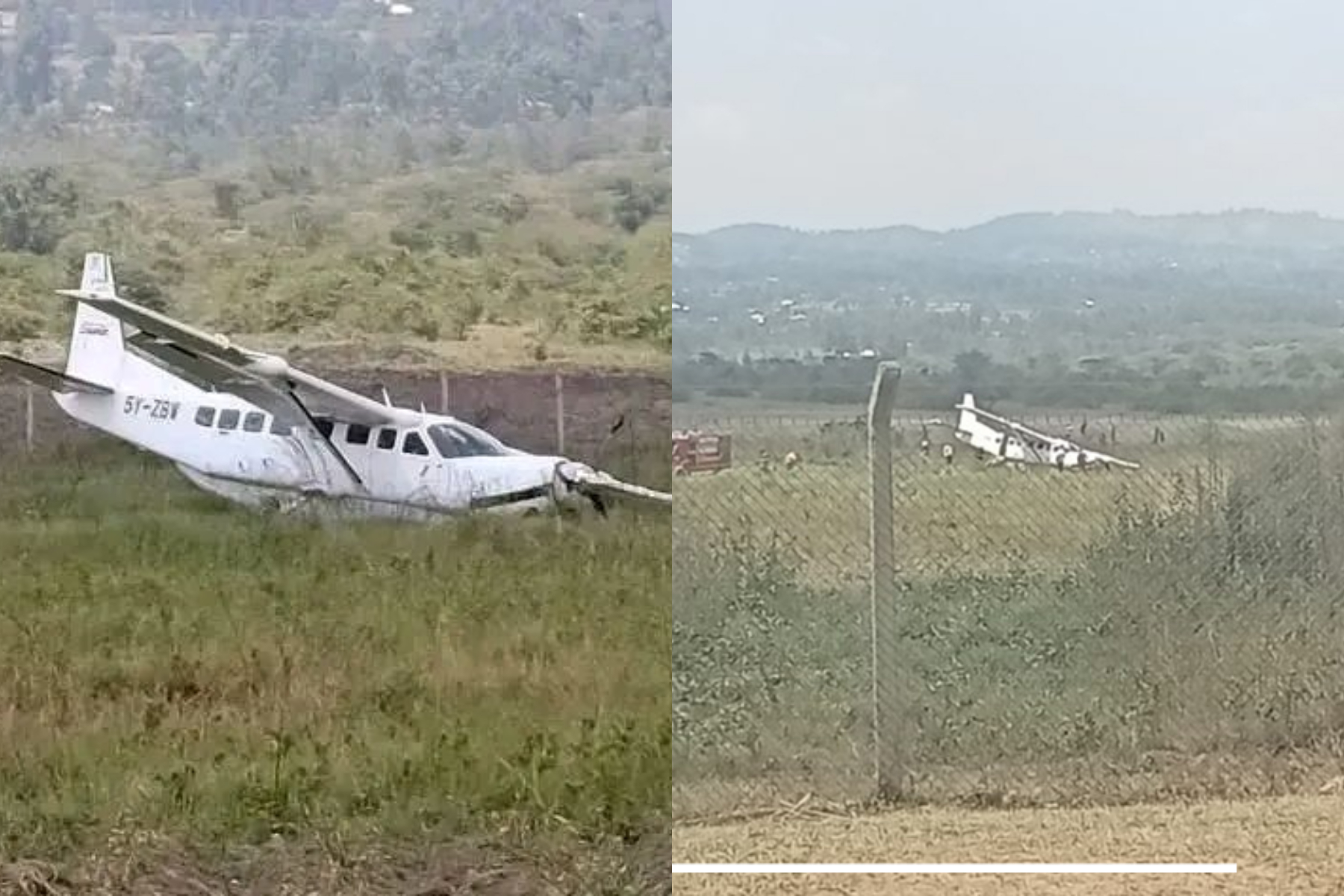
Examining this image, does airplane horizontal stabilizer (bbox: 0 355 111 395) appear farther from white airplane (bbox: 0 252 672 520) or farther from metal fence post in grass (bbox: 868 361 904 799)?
metal fence post in grass (bbox: 868 361 904 799)

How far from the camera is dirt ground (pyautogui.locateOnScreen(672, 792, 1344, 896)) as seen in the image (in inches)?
168

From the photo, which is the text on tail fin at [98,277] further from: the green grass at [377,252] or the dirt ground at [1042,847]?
the dirt ground at [1042,847]

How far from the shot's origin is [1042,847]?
14.1 feet

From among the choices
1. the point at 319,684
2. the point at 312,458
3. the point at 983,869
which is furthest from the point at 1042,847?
the point at 312,458

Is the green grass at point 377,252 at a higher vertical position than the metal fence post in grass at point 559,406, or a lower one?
higher

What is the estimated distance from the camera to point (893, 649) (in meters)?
4.32

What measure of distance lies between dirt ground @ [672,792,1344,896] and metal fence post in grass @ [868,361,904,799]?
0.11 metres

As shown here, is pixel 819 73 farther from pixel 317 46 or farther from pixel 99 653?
pixel 99 653

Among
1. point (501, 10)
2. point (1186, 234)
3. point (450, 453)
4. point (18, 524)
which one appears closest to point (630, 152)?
Result: point (501, 10)

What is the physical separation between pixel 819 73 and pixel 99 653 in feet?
5.21

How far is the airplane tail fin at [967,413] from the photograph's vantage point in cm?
423

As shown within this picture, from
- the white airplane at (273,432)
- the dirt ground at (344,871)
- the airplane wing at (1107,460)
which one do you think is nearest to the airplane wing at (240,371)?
the white airplane at (273,432)

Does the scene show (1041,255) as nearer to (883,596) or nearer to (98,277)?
(883,596)

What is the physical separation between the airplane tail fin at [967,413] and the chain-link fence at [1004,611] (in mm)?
24
